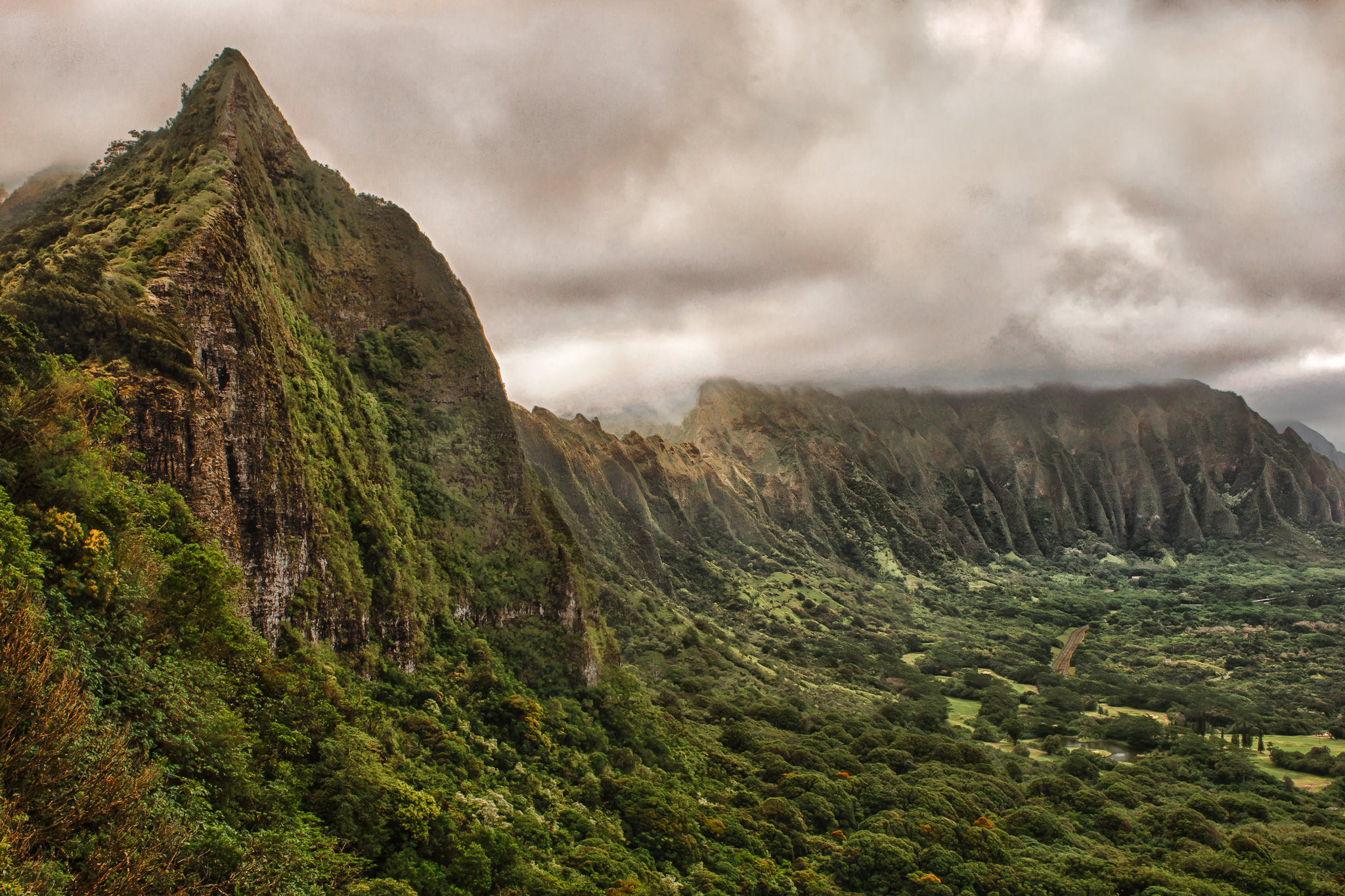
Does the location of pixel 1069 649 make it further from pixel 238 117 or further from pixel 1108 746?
pixel 238 117

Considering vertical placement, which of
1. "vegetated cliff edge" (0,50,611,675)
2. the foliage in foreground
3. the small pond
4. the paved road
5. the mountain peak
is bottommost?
the small pond

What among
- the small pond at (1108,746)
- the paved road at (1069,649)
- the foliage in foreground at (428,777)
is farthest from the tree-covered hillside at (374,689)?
the paved road at (1069,649)

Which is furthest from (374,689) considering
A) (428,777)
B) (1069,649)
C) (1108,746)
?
(1069,649)

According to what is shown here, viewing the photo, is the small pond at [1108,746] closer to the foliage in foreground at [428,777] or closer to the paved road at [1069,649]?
the foliage in foreground at [428,777]

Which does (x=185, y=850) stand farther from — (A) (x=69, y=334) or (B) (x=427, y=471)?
(B) (x=427, y=471)

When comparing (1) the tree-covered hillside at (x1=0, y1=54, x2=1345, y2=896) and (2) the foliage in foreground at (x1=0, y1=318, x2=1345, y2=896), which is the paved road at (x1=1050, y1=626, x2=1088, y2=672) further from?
(2) the foliage in foreground at (x1=0, y1=318, x2=1345, y2=896)

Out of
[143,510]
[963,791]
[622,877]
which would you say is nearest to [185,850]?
[143,510]

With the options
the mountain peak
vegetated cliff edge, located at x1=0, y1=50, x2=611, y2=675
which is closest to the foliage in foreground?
vegetated cliff edge, located at x1=0, y1=50, x2=611, y2=675
